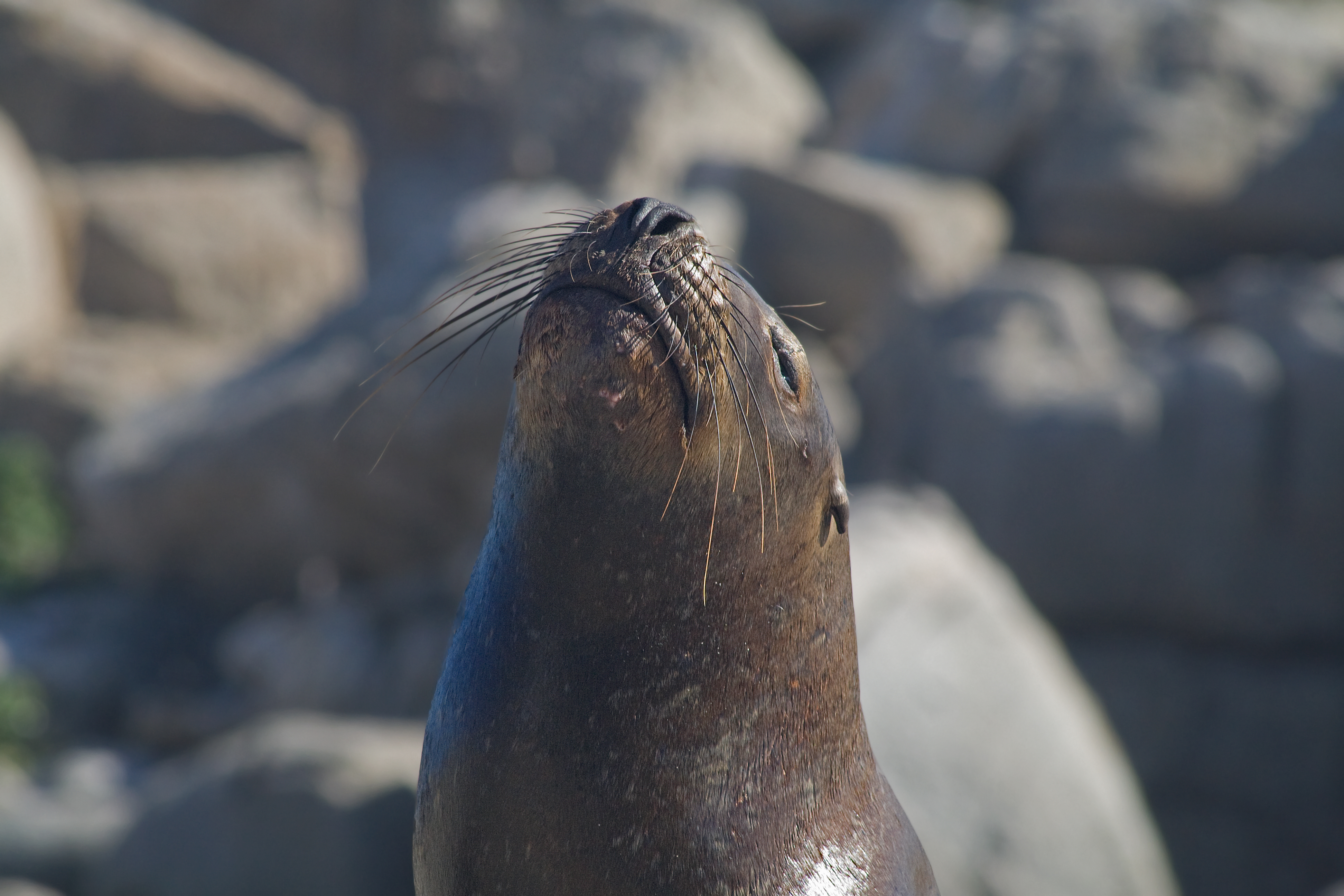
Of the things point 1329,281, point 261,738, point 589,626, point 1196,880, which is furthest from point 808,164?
point 589,626

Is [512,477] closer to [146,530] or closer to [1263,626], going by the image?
[1263,626]

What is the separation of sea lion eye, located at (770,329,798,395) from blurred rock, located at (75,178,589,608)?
23.3ft

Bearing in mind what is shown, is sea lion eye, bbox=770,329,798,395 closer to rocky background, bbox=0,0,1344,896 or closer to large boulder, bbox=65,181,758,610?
rocky background, bbox=0,0,1344,896

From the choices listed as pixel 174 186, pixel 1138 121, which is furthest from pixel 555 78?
pixel 1138 121

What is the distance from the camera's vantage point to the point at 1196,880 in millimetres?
9688

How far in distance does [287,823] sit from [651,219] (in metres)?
5.07

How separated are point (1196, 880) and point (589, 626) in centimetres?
917

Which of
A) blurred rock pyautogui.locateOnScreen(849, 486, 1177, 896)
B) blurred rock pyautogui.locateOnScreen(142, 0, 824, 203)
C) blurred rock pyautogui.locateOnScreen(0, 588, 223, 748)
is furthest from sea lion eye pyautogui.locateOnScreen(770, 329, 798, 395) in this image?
blurred rock pyautogui.locateOnScreen(142, 0, 824, 203)

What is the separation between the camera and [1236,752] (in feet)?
32.1

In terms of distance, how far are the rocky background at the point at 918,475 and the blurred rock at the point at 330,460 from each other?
0.04 m

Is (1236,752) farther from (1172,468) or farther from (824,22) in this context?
(824,22)

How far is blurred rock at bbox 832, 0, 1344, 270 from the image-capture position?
13.1 m

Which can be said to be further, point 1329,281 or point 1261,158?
point 1261,158

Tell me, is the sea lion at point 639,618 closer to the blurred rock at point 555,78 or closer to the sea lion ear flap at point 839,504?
the sea lion ear flap at point 839,504
